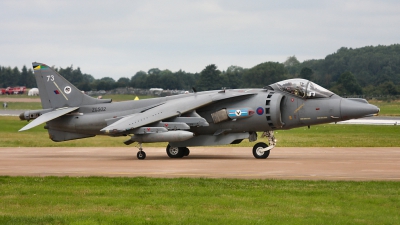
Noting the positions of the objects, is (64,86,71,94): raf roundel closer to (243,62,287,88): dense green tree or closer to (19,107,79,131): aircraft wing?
(19,107,79,131): aircraft wing

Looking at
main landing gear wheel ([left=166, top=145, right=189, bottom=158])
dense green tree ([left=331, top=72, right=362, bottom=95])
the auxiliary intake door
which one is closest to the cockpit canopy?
the auxiliary intake door

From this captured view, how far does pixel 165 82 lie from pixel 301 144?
55021mm

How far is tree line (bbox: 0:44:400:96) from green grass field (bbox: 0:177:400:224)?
147 feet

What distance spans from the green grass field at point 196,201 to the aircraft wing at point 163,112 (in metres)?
6.68

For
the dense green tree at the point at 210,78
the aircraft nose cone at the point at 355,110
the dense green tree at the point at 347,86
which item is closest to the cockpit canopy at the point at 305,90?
the aircraft nose cone at the point at 355,110

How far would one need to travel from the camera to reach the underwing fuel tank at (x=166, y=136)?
69.5 feet

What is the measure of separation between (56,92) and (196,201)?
44.6ft

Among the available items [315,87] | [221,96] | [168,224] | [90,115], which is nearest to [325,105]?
[315,87]

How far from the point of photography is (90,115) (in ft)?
77.5

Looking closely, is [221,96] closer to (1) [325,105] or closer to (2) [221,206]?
(1) [325,105]

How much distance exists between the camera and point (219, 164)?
19.6m

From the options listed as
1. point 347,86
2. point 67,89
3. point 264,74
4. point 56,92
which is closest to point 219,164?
point 67,89

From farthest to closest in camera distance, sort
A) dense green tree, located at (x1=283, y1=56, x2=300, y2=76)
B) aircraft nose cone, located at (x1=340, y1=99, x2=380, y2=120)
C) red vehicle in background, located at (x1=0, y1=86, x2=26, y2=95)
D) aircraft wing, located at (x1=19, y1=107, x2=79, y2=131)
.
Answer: red vehicle in background, located at (x1=0, y1=86, x2=26, y2=95)
dense green tree, located at (x1=283, y1=56, x2=300, y2=76)
aircraft wing, located at (x1=19, y1=107, x2=79, y2=131)
aircraft nose cone, located at (x1=340, y1=99, x2=380, y2=120)

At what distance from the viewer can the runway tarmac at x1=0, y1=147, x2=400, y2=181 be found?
54.2 ft
